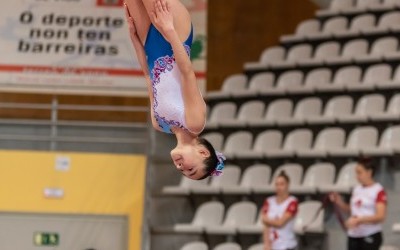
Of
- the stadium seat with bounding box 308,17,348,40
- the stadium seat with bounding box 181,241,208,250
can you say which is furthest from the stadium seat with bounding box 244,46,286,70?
the stadium seat with bounding box 181,241,208,250

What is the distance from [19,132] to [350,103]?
13.0 feet

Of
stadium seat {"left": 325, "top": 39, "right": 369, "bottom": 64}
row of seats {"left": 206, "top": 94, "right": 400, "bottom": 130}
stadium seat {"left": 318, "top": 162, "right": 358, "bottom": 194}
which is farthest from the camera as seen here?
stadium seat {"left": 325, "top": 39, "right": 369, "bottom": 64}

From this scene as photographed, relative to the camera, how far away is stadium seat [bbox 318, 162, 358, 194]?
10703 millimetres

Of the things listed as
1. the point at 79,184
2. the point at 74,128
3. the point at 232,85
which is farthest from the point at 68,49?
the point at 232,85

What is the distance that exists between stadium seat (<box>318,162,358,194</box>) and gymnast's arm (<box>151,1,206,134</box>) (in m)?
5.06

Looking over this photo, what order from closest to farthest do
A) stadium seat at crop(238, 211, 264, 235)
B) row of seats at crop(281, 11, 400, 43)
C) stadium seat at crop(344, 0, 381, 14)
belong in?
stadium seat at crop(238, 211, 264, 235), row of seats at crop(281, 11, 400, 43), stadium seat at crop(344, 0, 381, 14)

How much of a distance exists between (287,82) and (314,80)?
15.8 inches

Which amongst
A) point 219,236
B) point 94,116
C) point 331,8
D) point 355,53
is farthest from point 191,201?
point 331,8

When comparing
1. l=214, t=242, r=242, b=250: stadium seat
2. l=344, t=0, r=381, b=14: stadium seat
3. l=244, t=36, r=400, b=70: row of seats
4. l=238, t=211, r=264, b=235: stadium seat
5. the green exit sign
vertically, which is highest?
l=344, t=0, r=381, b=14: stadium seat

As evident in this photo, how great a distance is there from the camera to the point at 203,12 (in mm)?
12586

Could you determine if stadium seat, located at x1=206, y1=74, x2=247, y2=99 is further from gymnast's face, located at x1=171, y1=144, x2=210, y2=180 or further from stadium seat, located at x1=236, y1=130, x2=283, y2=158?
gymnast's face, located at x1=171, y1=144, x2=210, y2=180

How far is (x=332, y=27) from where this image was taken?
13.4 metres

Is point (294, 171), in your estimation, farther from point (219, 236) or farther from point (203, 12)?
point (203, 12)

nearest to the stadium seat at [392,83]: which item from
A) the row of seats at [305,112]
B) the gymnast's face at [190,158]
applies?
the row of seats at [305,112]
